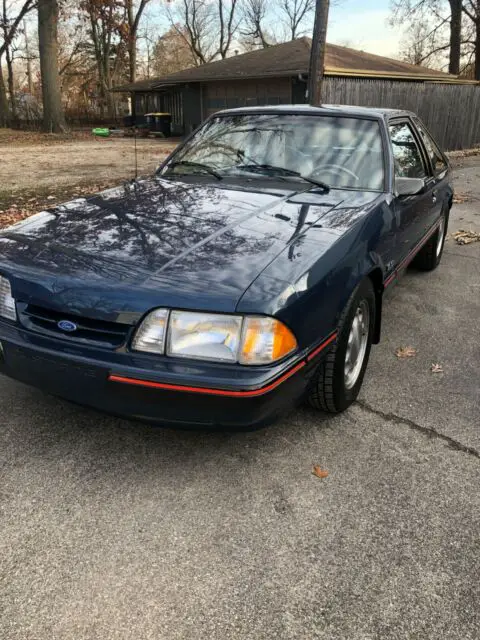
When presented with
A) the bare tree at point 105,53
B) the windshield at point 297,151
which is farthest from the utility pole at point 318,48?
the bare tree at point 105,53

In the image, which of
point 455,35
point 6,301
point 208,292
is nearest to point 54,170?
point 6,301

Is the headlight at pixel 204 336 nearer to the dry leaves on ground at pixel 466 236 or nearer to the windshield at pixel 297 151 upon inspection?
the windshield at pixel 297 151

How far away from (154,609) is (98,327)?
1.06 m

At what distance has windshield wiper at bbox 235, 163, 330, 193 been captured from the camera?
3432 mm

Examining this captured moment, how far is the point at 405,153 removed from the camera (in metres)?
4.07

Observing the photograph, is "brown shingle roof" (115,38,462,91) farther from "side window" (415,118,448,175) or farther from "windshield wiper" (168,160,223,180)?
"windshield wiper" (168,160,223,180)

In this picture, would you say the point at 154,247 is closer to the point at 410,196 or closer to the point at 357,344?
the point at 357,344

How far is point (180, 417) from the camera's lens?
2.16 meters

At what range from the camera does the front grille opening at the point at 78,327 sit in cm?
219

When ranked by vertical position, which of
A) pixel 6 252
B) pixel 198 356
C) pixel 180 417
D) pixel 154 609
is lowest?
pixel 154 609

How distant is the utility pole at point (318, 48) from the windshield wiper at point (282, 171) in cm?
768

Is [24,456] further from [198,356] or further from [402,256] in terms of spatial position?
[402,256]

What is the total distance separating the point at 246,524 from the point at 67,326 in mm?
1081

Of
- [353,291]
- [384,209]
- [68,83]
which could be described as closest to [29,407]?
[353,291]
